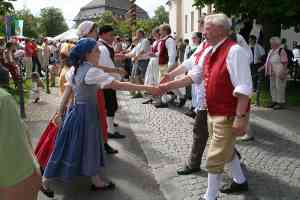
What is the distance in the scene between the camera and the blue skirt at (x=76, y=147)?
5.34 metres

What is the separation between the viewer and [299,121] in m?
9.88

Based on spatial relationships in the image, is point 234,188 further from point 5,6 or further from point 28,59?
point 28,59

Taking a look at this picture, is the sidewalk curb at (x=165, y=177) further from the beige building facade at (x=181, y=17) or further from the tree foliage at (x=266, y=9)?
the beige building facade at (x=181, y=17)

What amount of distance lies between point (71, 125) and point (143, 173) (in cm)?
145

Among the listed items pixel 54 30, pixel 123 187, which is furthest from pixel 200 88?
pixel 54 30

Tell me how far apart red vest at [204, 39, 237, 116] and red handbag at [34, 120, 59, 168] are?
1.96 m

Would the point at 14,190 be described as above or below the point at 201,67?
below

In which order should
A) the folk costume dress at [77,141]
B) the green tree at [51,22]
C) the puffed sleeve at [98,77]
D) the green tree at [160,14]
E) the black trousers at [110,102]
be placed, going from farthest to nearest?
1. the green tree at [160,14]
2. the green tree at [51,22]
3. the black trousers at [110,102]
4. the folk costume dress at [77,141]
5. the puffed sleeve at [98,77]

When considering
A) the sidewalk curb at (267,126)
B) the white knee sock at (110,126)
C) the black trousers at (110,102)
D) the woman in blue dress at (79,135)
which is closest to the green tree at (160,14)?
the sidewalk curb at (267,126)

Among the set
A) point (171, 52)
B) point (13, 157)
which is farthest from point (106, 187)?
point (171, 52)

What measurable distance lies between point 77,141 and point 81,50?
0.97 metres

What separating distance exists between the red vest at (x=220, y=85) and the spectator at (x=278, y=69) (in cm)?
733

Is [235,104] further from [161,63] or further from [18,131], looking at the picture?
[161,63]

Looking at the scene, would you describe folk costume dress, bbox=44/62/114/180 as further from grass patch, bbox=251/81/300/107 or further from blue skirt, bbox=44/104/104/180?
grass patch, bbox=251/81/300/107
